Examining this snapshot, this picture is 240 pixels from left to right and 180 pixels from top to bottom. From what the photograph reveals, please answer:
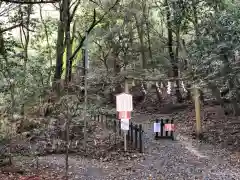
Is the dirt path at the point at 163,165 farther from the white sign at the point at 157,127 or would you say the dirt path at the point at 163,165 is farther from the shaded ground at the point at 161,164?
the white sign at the point at 157,127

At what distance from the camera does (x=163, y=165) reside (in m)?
9.55

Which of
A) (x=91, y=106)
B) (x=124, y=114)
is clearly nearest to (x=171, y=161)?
(x=124, y=114)

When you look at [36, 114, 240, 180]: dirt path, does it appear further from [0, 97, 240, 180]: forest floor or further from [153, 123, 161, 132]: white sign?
[153, 123, 161, 132]: white sign

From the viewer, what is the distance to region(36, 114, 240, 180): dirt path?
8.30 meters

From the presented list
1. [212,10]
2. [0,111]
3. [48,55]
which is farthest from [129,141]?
[48,55]

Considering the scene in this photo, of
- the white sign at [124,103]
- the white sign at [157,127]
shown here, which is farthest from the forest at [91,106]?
the white sign at [124,103]

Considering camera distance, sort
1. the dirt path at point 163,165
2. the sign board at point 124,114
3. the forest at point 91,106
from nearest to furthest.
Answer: the dirt path at point 163,165 < the forest at point 91,106 < the sign board at point 124,114

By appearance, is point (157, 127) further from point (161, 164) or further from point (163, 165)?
point (163, 165)

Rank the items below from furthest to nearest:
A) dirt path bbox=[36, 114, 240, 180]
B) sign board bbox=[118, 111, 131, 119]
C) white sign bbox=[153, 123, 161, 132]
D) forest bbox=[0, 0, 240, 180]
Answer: white sign bbox=[153, 123, 161, 132], sign board bbox=[118, 111, 131, 119], forest bbox=[0, 0, 240, 180], dirt path bbox=[36, 114, 240, 180]

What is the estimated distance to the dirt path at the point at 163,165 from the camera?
27.2ft

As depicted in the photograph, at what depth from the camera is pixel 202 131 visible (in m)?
14.8

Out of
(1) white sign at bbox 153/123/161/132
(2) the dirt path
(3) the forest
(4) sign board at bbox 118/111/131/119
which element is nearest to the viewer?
(2) the dirt path

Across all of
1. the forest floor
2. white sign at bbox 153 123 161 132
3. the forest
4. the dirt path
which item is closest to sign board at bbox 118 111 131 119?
the forest

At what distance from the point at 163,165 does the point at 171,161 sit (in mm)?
586
